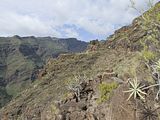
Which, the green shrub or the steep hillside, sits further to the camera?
the green shrub

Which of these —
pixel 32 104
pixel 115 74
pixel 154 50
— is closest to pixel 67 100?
pixel 115 74

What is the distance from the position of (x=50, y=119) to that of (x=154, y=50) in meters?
21.5

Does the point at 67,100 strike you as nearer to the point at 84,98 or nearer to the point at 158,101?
the point at 84,98

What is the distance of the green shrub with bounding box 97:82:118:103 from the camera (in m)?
36.6

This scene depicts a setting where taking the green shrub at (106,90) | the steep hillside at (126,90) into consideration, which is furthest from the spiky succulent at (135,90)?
the green shrub at (106,90)

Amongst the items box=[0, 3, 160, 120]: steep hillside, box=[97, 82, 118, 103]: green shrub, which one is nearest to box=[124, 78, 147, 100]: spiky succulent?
A: box=[0, 3, 160, 120]: steep hillside

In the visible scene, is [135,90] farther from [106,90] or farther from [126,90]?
[106,90]

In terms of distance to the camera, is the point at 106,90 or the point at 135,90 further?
the point at 106,90

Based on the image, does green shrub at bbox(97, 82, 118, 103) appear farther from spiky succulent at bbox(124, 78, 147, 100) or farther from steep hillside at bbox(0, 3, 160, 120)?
spiky succulent at bbox(124, 78, 147, 100)

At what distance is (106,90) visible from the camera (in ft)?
123

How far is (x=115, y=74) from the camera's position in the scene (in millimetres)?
39344

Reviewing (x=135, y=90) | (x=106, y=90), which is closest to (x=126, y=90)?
(x=135, y=90)

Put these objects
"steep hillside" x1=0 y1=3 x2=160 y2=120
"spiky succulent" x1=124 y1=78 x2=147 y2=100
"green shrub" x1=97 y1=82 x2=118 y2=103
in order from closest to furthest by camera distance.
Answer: "steep hillside" x1=0 y1=3 x2=160 y2=120
"spiky succulent" x1=124 y1=78 x2=147 y2=100
"green shrub" x1=97 y1=82 x2=118 y2=103

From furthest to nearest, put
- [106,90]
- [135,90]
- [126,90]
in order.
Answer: [106,90]
[126,90]
[135,90]
